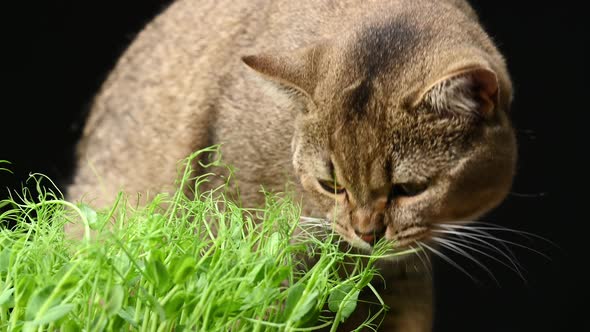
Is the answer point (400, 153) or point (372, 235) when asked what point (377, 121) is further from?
point (372, 235)

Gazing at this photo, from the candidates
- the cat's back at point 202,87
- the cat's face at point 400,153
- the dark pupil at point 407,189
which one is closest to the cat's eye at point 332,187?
the cat's face at point 400,153

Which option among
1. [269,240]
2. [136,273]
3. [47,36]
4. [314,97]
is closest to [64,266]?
[136,273]

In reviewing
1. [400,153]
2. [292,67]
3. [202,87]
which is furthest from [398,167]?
[202,87]

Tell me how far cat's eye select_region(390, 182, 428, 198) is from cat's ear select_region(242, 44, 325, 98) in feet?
0.81

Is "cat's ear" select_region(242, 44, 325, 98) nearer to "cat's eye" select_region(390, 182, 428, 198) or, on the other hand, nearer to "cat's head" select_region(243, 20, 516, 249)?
"cat's head" select_region(243, 20, 516, 249)

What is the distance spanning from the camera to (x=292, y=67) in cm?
192

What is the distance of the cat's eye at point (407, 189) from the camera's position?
188 cm

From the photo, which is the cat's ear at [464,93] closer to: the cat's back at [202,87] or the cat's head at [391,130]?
Result: the cat's head at [391,130]

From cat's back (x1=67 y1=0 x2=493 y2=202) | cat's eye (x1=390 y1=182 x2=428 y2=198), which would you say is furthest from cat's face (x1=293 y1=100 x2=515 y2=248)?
cat's back (x1=67 y1=0 x2=493 y2=202)

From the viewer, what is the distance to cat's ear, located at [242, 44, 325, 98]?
188cm

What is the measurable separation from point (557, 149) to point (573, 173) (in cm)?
10

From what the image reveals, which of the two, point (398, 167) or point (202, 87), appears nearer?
point (398, 167)

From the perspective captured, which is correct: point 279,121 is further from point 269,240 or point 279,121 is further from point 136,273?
point 136,273

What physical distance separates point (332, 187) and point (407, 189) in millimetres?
158
